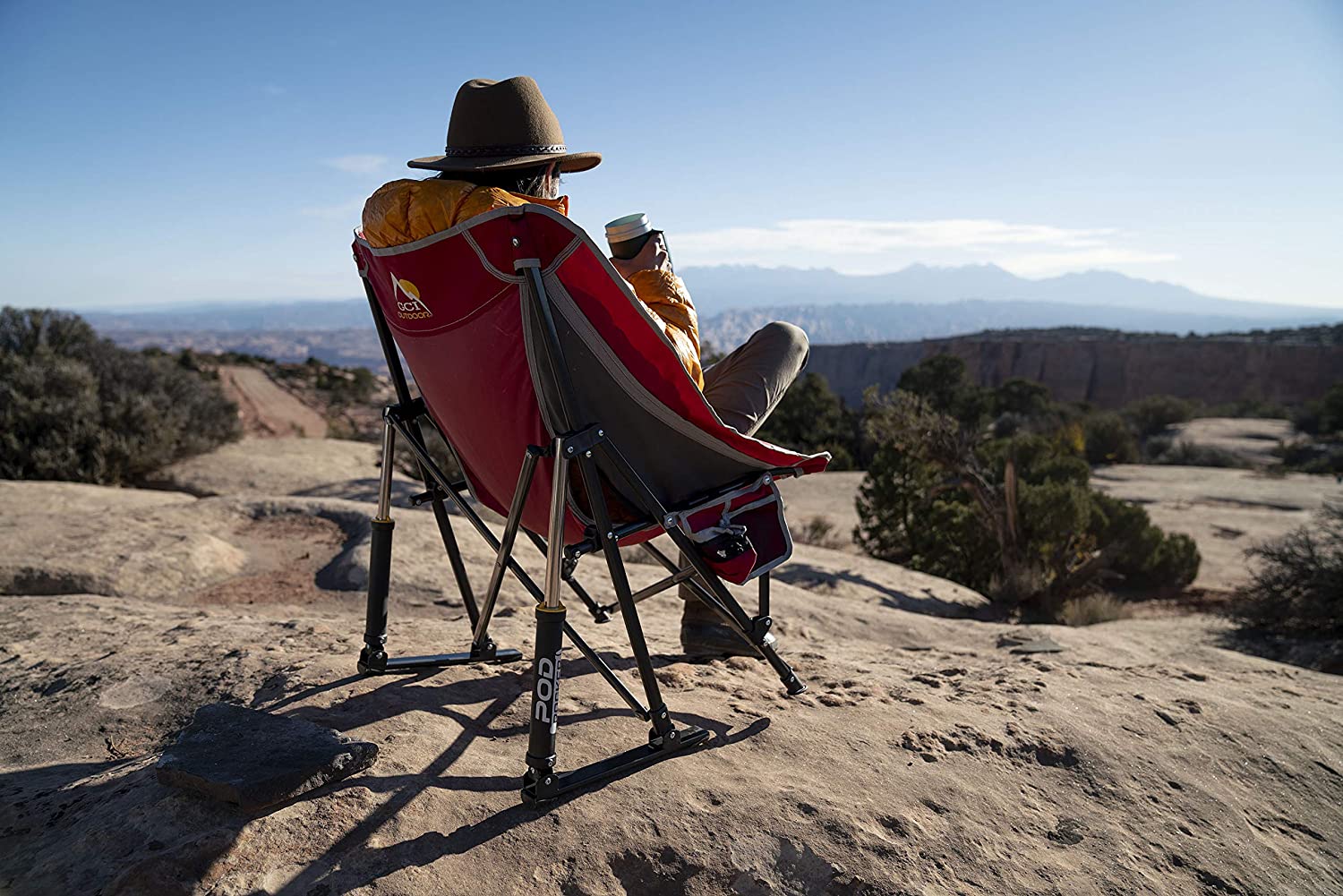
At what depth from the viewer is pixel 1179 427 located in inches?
1101

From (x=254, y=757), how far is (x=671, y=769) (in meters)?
1.07

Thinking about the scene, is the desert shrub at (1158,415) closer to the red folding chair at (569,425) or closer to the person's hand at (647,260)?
the red folding chair at (569,425)

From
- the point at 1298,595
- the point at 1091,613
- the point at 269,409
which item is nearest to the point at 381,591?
the point at 1091,613

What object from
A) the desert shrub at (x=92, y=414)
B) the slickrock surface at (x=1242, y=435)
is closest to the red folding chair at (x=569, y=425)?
the desert shrub at (x=92, y=414)

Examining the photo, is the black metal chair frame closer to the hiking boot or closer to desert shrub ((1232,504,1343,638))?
the hiking boot

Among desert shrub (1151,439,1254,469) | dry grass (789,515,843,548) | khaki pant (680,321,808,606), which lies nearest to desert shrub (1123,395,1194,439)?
desert shrub (1151,439,1254,469)

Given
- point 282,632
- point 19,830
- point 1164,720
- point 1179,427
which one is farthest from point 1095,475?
point 19,830

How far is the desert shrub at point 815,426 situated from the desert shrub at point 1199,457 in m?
8.48

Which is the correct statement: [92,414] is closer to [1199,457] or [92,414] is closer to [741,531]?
[741,531]

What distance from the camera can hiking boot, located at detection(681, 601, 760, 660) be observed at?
3.36m

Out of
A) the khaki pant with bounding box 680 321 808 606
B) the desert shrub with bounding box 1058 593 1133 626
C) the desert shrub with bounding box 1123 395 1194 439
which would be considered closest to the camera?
the khaki pant with bounding box 680 321 808 606

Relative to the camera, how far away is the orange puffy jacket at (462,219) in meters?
2.05

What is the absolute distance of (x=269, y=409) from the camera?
1014 inches

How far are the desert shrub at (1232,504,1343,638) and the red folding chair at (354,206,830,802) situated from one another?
19.3 ft
